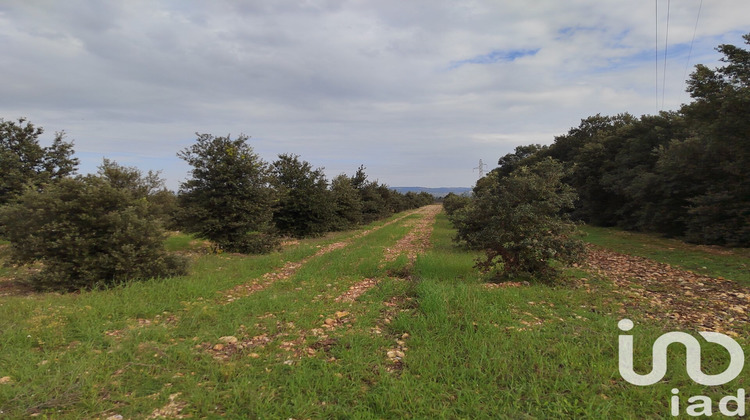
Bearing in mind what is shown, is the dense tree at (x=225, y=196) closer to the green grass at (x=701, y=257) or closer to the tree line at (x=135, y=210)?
the tree line at (x=135, y=210)

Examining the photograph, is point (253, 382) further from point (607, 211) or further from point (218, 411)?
point (607, 211)

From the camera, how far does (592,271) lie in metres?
8.84

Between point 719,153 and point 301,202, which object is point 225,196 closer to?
point 301,202

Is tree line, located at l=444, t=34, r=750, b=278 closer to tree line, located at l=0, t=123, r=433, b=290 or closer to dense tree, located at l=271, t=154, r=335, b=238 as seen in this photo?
tree line, located at l=0, t=123, r=433, b=290

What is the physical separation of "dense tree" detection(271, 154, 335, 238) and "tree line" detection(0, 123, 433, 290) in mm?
66

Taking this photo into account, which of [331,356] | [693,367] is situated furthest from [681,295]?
[331,356]

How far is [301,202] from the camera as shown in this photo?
20984 millimetres

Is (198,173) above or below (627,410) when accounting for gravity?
above

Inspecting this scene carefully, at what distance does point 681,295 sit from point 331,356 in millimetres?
6851

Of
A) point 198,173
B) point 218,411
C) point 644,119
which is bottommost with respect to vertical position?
point 218,411

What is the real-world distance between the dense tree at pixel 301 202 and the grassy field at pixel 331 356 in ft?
48.5

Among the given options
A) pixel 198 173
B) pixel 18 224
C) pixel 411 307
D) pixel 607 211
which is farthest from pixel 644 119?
pixel 18 224

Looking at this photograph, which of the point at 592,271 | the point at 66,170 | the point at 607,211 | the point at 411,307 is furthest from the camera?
the point at 607,211

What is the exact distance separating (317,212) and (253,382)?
1845 cm
